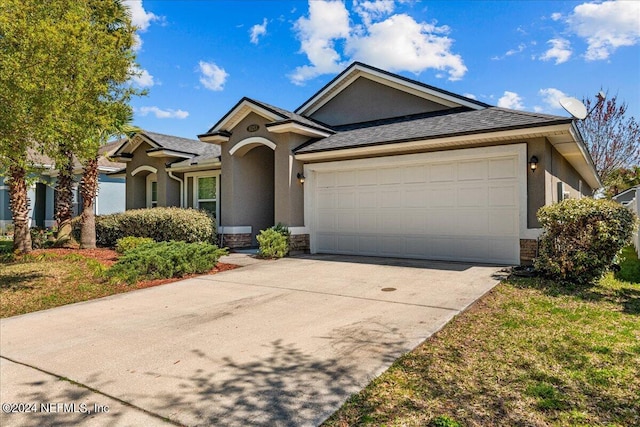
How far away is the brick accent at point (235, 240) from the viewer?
13.6 meters

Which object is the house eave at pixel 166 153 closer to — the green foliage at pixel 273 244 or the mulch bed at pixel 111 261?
the mulch bed at pixel 111 261

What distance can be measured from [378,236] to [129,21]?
10.4m

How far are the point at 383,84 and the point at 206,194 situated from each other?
783cm

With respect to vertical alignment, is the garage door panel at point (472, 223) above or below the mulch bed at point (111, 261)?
above

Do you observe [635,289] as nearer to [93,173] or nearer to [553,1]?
[553,1]

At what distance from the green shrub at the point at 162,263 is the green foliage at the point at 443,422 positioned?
7186 mm

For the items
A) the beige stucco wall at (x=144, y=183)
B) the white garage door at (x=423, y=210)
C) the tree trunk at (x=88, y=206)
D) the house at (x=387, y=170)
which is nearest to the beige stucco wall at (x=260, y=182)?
the house at (x=387, y=170)

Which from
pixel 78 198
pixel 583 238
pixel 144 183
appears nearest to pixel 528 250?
pixel 583 238

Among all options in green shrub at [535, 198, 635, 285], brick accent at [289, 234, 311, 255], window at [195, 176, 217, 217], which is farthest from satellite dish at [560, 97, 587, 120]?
window at [195, 176, 217, 217]

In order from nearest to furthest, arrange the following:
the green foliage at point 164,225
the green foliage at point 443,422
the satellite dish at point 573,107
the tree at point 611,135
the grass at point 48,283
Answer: the green foliage at point 443,422, the grass at point 48,283, the satellite dish at point 573,107, the green foliage at point 164,225, the tree at point 611,135

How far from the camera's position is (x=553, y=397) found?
3246mm

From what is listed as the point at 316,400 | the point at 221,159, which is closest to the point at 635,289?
the point at 316,400

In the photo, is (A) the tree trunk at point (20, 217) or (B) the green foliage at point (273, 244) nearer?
(B) the green foliage at point (273, 244)

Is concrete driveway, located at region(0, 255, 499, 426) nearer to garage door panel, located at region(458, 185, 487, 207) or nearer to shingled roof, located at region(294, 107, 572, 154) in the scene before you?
garage door panel, located at region(458, 185, 487, 207)
